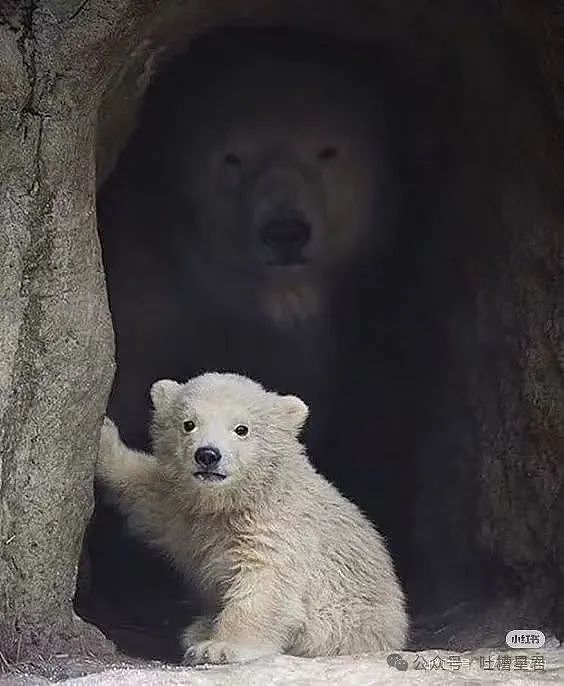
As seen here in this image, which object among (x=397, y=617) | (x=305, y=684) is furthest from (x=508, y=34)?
(x=305, y=684)

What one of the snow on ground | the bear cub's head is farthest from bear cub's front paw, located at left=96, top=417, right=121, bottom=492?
the snow on ground

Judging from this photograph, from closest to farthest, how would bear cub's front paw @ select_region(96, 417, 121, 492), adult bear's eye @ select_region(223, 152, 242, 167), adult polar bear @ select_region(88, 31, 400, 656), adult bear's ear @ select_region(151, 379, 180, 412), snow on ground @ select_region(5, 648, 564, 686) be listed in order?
1. snow on ground @ select_region(5, 648, 564, 686)
2. adult bear's ear @ select_region(151, 379, 180, 412)
3. bear cub's front paw @ select_region(96, 417, 121, 492)
4. adult polar bear @ select_region(88, 31, 400, 656)
5. adult bear's eye @ select_region(223, 152, 242, 167)

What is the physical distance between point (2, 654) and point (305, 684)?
0.60 m

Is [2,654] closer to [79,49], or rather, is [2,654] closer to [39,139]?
[39,139]

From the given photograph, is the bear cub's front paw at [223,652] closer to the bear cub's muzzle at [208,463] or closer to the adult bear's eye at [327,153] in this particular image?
the bear cub's muzzle at [208,463]

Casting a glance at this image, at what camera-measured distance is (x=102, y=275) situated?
2.93m

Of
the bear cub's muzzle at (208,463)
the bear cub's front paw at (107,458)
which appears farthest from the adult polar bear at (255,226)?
the bear cub's muzzle at (208,463)

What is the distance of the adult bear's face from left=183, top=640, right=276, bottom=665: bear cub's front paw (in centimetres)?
180

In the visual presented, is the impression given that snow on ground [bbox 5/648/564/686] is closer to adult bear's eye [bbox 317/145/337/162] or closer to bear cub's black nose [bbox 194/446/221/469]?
bear cub's black nose [bbox 194/446/221/469]

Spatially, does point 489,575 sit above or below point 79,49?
below

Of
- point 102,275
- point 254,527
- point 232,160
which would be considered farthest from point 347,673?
point 232,160

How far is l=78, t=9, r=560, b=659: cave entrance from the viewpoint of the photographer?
407 cm

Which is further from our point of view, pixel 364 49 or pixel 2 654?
pixel 364 49

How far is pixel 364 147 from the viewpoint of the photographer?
460 centimetres
